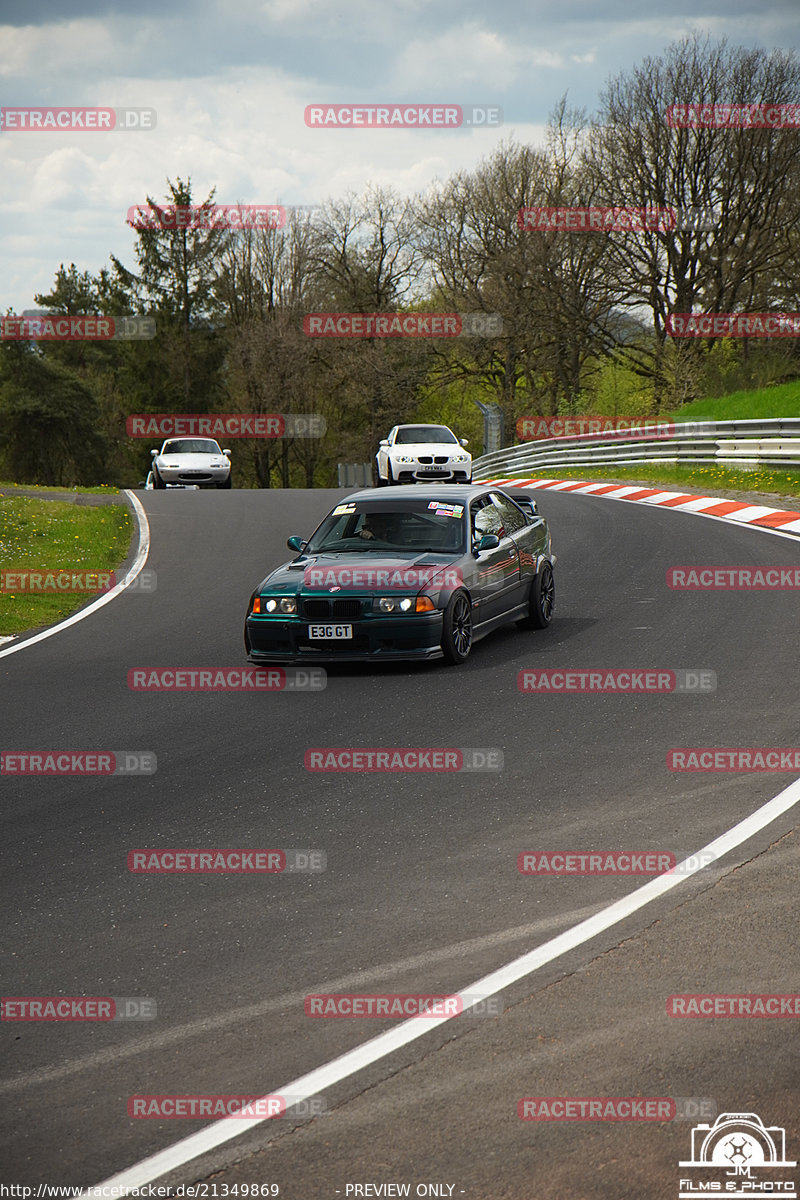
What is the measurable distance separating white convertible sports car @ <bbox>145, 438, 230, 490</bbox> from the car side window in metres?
22.2

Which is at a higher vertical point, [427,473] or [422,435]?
[422,435]

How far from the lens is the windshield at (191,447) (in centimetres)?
3441

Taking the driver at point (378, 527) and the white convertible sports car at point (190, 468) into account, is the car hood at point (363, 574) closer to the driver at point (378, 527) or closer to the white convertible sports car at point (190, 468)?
the driver at point (378, 527)

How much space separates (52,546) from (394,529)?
29.7 ft

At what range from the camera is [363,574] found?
1035 centimetres

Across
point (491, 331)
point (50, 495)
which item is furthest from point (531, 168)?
point (50, 495)

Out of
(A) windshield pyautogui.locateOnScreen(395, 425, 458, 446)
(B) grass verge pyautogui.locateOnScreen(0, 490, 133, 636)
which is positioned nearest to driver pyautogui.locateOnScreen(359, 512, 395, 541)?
(B) grass verge pyautogui.locateOnScreen(0, 490, 133, 636)

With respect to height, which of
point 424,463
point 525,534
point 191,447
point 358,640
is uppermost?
point 191,447

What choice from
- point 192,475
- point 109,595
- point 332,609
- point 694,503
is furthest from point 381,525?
point 192,475

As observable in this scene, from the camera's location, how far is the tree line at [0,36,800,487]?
42.4 metres

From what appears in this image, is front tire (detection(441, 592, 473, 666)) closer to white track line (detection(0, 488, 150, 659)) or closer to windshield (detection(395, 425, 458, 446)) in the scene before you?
white track line (detection(0, 488, 150, 659))

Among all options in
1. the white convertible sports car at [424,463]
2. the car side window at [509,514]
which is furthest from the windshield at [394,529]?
the white convertible sports car at [424,463]

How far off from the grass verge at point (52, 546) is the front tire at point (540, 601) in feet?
17.1

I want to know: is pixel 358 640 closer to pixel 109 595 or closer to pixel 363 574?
pixel 363 574
